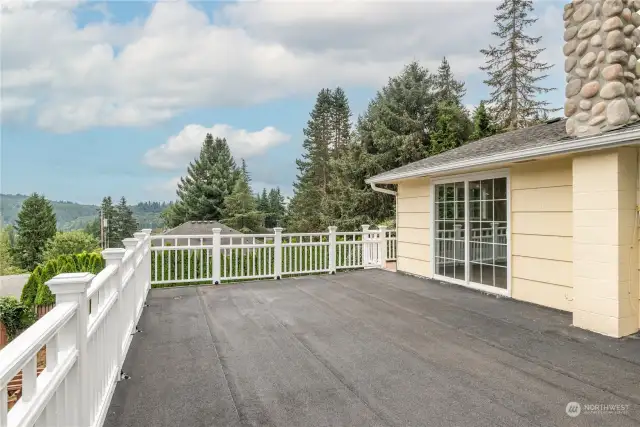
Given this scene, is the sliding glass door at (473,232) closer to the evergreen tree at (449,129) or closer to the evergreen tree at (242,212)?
the evergreen tree at (449,129)

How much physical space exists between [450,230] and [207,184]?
2690 centimetres

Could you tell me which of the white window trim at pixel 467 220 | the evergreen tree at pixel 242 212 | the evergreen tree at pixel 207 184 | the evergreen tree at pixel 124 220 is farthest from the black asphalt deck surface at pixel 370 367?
the evergreen tree at pixel 124 220

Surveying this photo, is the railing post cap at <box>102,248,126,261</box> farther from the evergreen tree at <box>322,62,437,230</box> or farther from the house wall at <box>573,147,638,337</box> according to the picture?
the evergreen tree at <box>322,62,437,230</box>

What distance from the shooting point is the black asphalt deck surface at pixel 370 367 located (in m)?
2.36

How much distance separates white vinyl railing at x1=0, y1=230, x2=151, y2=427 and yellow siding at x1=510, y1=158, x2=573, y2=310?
4.97 metres

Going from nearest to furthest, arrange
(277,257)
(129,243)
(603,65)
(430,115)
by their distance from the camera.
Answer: (129,243) < (603,65) < (277,257) < (430,115)

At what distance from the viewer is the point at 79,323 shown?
64.2 inches

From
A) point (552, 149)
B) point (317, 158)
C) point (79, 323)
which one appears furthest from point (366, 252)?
point (317, 158)

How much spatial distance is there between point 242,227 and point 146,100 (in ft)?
34.5

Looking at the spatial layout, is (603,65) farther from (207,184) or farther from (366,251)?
(207,184)

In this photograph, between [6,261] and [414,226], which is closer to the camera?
[414,226]

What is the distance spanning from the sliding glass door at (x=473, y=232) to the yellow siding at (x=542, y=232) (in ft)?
0.67

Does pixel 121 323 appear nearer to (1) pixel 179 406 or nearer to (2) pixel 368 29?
(1) pixel 179 406

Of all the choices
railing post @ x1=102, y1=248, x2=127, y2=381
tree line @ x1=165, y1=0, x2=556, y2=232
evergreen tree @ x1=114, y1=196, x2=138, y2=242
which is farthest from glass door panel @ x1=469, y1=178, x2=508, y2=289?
evergreen tree @ x1=114, y1=196, x2=138, y2=242
